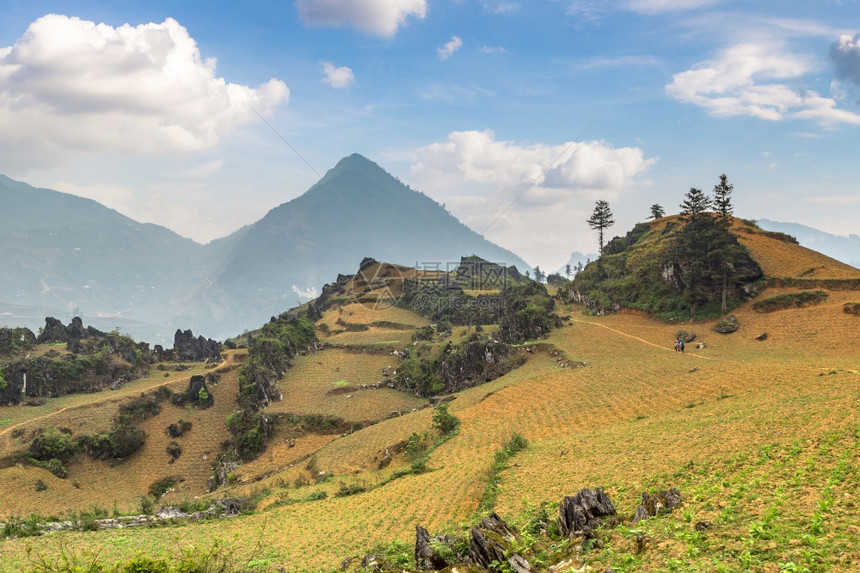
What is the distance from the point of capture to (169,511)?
27547mm

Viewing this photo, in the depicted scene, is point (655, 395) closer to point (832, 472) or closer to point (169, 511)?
point (832, 472)

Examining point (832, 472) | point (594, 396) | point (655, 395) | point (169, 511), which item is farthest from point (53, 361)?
point (832, 472)

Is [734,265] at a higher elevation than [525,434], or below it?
higher

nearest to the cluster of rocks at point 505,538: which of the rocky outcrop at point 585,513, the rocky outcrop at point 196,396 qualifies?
the rocky outcrop at point 585,513

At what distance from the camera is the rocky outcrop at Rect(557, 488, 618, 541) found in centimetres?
1252

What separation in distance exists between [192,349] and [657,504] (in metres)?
73.7

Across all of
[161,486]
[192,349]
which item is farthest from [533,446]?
[192,349]

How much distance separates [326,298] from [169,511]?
8279 cm

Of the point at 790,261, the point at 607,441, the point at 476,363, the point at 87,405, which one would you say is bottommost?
the point at 87,405

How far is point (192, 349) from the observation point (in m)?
71.2

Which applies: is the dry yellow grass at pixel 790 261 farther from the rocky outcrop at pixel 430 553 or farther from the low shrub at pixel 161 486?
the low shrub at pixel 161 486

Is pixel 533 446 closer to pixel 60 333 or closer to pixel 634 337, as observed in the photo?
pixel 634 337

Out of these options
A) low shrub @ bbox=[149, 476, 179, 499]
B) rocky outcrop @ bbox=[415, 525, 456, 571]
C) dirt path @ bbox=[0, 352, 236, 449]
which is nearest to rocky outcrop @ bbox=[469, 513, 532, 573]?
rocky outcrop @ bbox=[415, 525, 456, 571]

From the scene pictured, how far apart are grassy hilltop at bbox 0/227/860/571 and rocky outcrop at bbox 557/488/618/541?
0.46 metres
